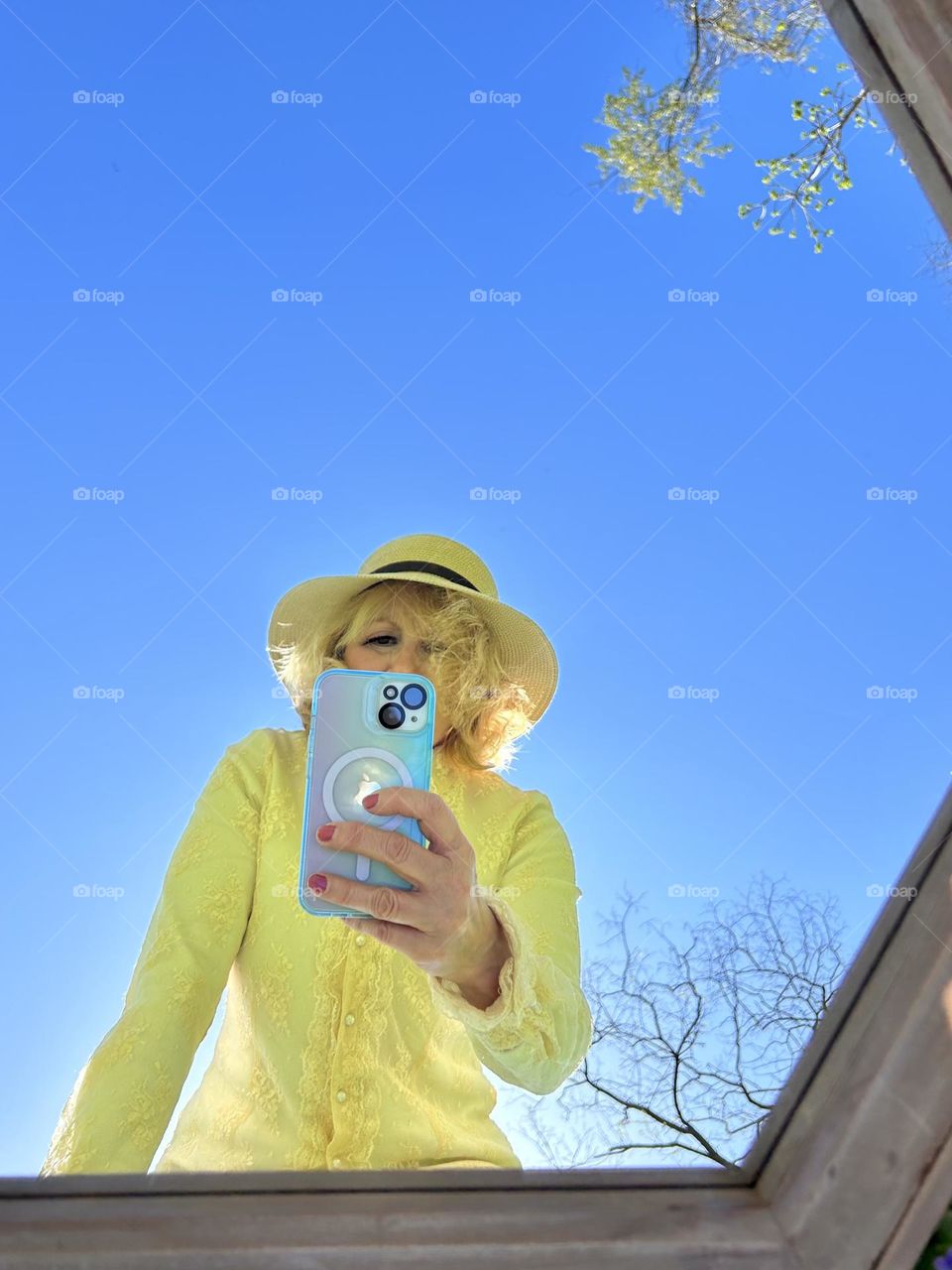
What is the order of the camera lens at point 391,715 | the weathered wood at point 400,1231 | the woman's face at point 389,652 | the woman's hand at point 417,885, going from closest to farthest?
the weathered wood at point 400,1231 → the woman's hand at point 417,885 → the camera lens at point 391,715 → the woman's face at point 389,652

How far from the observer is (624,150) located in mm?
3189

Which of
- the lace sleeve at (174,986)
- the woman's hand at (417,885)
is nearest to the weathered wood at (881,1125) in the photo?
the woman's hand at (417,885)

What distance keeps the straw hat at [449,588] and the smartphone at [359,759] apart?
53 centimetres

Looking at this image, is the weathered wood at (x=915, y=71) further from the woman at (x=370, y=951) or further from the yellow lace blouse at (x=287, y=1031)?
the yellow lace blouse at (x=287, y=1031)

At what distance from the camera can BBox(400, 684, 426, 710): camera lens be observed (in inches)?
48.4

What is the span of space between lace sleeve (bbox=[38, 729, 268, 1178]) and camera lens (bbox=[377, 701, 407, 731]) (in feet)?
1.62

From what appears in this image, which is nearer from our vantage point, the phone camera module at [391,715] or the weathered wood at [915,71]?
the weathered wood at [915,71]

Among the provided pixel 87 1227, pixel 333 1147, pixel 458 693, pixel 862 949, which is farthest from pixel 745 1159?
pixel 458 693

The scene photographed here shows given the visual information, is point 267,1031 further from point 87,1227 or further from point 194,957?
point 87,1227

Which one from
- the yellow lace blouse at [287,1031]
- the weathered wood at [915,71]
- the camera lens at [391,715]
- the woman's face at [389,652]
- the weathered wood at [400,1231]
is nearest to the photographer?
the weathered wood at [400,1231]

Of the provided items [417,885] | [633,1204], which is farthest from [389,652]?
[633,1204]

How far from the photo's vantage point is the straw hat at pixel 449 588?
1.81m

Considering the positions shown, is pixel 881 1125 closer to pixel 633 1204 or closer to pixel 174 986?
pixel 633 1204

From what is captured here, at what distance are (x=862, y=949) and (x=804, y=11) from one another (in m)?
2.46
